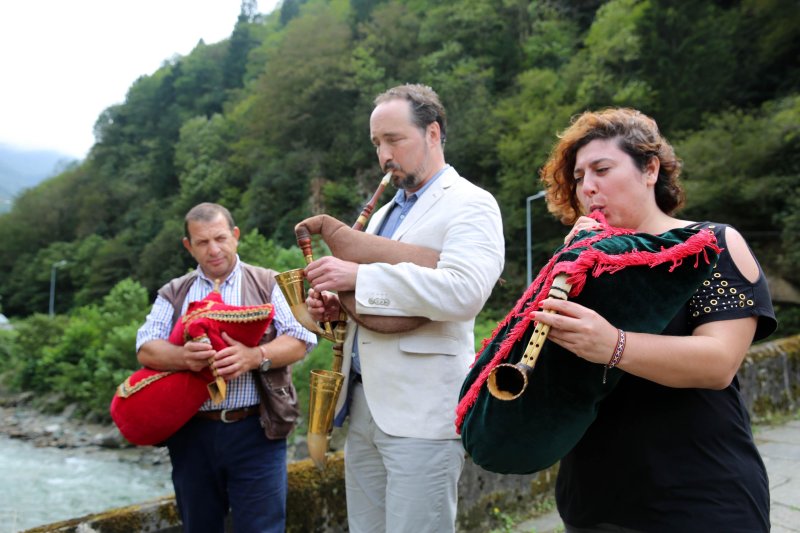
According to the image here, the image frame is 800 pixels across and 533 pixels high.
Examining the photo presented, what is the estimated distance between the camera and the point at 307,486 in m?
2.84

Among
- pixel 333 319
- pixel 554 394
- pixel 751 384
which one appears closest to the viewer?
pixel 554 394

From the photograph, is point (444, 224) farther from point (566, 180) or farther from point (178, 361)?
point (178, 361)

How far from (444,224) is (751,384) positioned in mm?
4427

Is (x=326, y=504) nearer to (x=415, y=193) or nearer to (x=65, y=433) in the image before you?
(x=415, y=193)

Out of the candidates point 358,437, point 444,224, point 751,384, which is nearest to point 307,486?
point 358,437

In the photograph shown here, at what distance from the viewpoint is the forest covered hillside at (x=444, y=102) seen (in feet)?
62.7

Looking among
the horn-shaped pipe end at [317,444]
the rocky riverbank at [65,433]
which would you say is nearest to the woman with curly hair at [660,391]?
the horn-shaped pipe end at [317,444]

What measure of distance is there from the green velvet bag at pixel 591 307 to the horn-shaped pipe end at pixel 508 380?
53mm

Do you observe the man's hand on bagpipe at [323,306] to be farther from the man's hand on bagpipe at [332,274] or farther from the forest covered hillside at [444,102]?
the forest covered hillside at [444,102]

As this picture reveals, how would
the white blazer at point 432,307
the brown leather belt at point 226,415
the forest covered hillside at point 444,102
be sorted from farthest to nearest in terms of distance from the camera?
the forest covered hillside at point 444,102 < the brown leather belt at point 226,415 < the white blazer at point 432,307

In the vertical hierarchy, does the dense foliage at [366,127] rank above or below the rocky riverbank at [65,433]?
above

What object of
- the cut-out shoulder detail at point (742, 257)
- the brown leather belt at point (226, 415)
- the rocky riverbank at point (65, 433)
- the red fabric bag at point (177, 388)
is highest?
the cut-out shoulder detail at point (742, 257)

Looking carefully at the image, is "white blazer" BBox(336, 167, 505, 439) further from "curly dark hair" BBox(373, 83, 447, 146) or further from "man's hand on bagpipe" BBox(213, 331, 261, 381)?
"man's hand on bagpipe" BBox(213, 331, 261, 381)

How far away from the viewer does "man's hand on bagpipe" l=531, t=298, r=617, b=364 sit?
1139 mm
